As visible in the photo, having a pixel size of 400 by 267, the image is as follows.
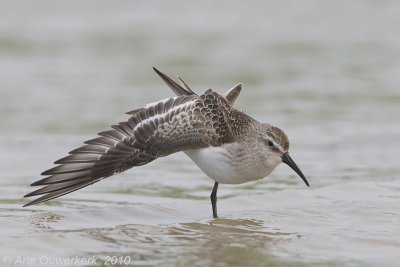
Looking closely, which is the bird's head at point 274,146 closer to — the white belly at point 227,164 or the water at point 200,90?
the white belly at point 227,164

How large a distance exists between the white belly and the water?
58 centimetres

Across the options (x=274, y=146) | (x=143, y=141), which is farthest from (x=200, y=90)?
(x=143, y=141)

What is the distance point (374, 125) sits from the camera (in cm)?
1642

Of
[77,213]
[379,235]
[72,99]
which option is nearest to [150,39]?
[72,99]

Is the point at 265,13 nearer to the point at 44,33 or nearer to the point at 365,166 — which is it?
the point at 44,33

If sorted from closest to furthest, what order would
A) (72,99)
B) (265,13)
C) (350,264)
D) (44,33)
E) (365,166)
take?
(350,264), (365,166), (72,99), (44,33), (265,13)

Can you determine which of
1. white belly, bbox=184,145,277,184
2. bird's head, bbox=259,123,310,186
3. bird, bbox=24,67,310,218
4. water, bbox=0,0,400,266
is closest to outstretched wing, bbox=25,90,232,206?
bird, bbox=24,67,310,218

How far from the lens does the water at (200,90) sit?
9.48 metres

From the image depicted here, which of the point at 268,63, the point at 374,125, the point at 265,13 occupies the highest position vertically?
the point at 265,13

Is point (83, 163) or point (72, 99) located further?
point (72, 99)

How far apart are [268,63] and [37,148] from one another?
737cm

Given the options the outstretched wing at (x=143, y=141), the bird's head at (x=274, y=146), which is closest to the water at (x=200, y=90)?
the outstretched wing at (x=143, y=141)

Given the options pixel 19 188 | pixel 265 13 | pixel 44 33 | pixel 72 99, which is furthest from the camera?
pixel 265 13

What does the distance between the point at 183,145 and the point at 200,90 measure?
8.73m
